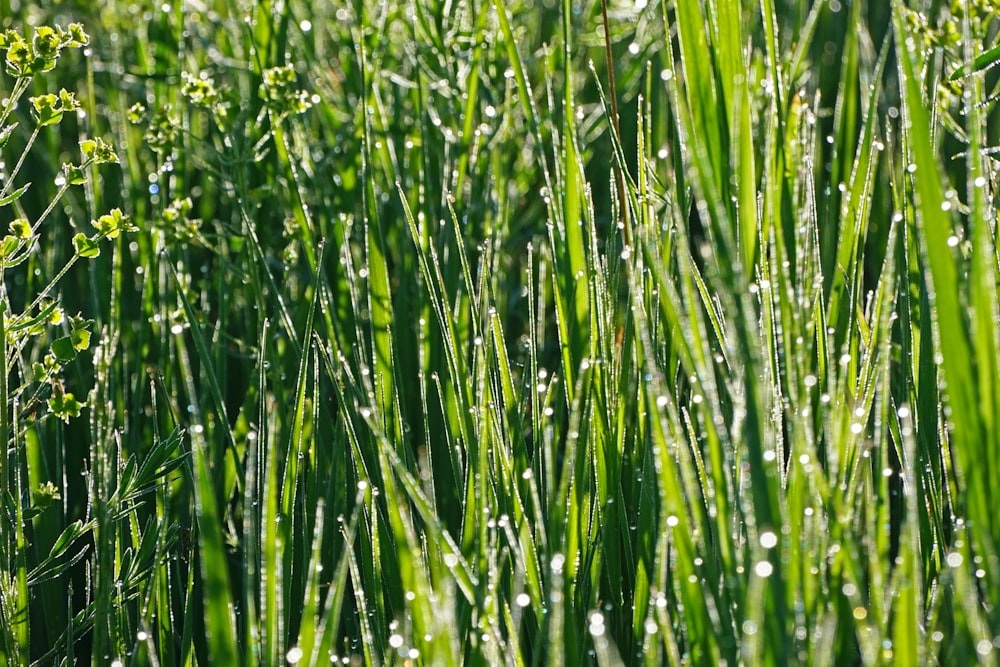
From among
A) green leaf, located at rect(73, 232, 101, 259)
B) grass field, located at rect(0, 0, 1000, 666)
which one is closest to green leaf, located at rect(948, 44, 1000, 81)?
grass field, located at rect(0, 0, 1000, 666)

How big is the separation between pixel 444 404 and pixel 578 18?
122 centimetres

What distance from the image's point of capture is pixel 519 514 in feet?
2.77

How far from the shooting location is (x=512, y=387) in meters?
0.97

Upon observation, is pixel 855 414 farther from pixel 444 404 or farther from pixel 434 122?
pixel 434 122

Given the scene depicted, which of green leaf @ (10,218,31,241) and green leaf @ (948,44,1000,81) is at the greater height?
green leaf @ (948,44,1000,81)

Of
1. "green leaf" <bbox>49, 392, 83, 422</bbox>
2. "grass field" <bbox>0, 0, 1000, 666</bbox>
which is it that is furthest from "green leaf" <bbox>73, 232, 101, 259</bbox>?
"green leaf" <bbox>49, 392, 83, 422</bbox>

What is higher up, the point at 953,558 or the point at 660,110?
the point at 660,110

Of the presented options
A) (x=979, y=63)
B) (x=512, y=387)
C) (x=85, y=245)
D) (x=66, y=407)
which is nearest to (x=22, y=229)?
(x=85, y=245)

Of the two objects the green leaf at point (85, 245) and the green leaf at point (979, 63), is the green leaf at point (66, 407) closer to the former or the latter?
the green leaf at point (85, 245)

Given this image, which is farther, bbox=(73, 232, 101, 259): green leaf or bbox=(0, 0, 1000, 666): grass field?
bbox=(73, 232, 101, 259): green leaf

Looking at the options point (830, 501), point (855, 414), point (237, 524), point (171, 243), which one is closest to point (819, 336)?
point (855, 414)

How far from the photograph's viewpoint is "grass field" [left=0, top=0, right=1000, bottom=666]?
26.3 inches

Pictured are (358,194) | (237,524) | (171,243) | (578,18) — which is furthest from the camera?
(578,18)

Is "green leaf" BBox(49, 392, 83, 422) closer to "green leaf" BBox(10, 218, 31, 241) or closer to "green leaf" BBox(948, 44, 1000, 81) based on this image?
"green leaf" BBox(10, 218, 31, 241)
